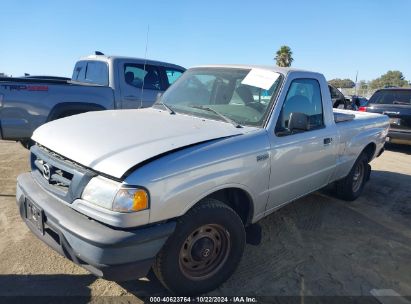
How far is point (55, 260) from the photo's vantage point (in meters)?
3.37

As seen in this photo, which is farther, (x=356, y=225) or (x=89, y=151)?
(x=356, y=225)

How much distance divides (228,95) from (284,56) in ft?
127

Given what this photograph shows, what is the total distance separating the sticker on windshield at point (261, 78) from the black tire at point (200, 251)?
1.40 m

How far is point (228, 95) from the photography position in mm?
3812

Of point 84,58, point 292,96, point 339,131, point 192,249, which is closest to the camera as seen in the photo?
point 192,249

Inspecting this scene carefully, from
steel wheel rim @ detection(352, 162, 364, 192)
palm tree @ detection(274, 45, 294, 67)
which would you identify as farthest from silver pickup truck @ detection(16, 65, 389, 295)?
palm tree @ detection(274, 45, 294, 67)

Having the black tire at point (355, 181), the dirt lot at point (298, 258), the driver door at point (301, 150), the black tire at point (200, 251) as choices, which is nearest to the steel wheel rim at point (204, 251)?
the black tire at point (200, 251)

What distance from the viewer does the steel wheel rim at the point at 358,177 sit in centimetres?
555

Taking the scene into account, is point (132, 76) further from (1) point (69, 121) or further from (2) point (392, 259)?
(2) point (392, 259)

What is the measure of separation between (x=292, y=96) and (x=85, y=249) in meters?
2.50

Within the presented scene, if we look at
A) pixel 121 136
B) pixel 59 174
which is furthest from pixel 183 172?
pixel 59 174

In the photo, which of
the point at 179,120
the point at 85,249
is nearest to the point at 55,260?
the point at 85,249

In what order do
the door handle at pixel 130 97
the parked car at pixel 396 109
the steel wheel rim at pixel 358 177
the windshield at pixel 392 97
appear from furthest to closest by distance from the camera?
the windshield at pixel 392 97 < the parked car at pixel 396 109 < the door handle at pixel 130 97 < the steel wheel rim at pixel 358 177

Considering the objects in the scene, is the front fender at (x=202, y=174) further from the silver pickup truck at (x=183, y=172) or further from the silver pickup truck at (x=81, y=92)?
the silver pickup truck at (x=81, y=92)
